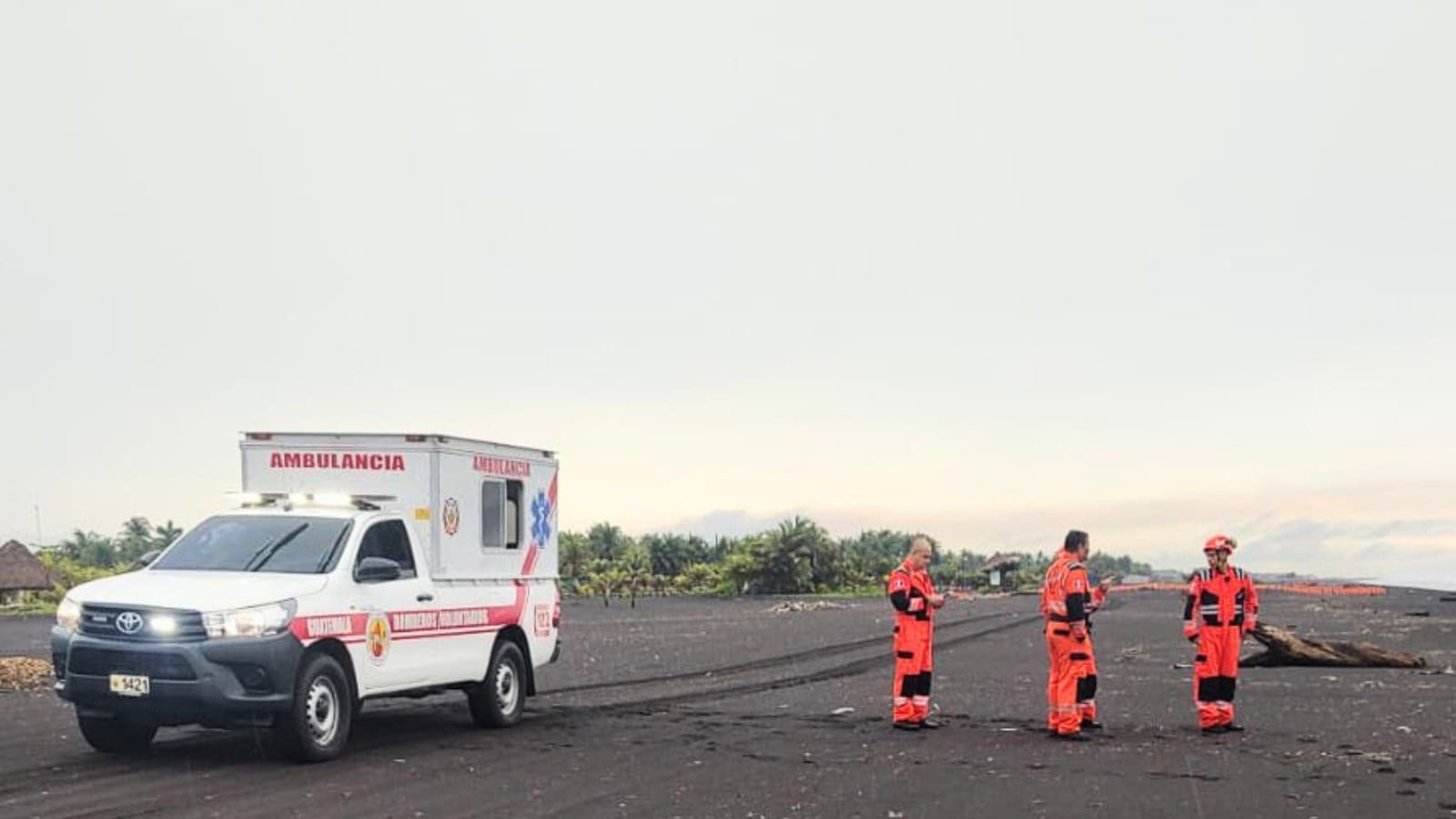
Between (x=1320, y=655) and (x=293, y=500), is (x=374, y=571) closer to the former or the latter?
(x=293, y=500)

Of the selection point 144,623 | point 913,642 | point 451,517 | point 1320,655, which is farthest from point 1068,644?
point 1320,655

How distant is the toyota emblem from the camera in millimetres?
12609

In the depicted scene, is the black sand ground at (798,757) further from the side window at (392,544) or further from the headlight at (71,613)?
the side window at (392,544)

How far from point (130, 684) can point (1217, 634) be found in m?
10.4

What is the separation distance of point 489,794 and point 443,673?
3722 millimetres

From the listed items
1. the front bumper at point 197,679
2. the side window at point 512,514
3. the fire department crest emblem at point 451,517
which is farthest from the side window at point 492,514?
the front bumper at point 197,679

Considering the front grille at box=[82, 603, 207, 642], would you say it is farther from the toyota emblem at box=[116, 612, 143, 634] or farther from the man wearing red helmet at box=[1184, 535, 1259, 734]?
the man wearing red helmet at box=[1184, 535, 1259, 734]

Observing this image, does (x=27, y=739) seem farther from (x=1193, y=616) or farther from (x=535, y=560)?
(x=1193, y=616)

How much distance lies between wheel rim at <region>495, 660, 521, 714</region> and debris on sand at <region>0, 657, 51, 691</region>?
A: 8.80 metres

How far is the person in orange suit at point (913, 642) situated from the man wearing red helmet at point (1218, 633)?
2.64m

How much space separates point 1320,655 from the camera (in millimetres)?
24625

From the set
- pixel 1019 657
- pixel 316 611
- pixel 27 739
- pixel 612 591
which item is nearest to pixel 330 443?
pixel 316 611

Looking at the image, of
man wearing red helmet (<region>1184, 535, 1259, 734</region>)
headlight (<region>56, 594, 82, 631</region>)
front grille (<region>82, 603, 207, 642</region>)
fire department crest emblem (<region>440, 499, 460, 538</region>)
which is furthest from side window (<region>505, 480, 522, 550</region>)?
man wearing red helmet (<region>1184, 535, 1259, 734</region>)

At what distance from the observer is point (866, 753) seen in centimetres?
1390
